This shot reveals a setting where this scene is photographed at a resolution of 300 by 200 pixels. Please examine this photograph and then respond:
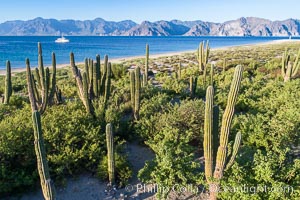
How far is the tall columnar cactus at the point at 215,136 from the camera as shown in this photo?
4.99 metres

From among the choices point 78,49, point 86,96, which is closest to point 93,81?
point 86,96

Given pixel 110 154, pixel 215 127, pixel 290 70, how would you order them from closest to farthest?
pixel 215 127
pixel 110 154
pixel 290 70

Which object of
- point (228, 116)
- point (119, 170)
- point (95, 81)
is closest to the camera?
point (228, 116)

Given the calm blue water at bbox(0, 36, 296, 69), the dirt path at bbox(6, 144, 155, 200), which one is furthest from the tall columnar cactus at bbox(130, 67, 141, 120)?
the calm blue water at bbox(0, 36, 296, 69)

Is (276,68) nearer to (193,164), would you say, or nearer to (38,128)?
(193,164)

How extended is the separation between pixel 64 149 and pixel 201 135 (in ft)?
12.6

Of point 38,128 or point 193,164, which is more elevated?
point 38,128

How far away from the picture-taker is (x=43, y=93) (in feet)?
29.2

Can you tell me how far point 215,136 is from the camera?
527 centimetres

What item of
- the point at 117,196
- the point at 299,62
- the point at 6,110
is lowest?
the point at 117,196

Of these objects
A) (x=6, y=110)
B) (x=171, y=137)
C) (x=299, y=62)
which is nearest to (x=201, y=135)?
(x=171, y=137)

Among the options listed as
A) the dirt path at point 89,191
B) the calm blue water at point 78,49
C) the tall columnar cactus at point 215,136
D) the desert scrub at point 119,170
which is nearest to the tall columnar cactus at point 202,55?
the desert scrub at point 119,170

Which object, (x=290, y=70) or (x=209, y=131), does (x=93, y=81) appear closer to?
(x=209, y=131)

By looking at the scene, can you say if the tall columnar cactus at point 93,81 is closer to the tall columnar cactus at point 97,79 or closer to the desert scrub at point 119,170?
the tall columnar cactus at point 97,79
